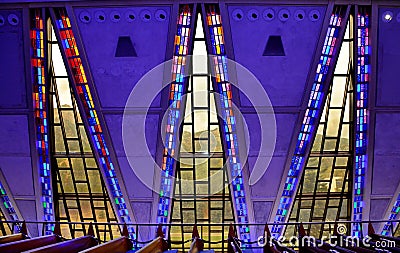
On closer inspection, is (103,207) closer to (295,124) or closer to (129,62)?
(129,62)

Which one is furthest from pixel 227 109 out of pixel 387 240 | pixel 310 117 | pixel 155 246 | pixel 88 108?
pixel 387 240

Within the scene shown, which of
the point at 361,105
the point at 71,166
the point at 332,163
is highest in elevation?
the point at 361,105

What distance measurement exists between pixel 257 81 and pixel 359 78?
1866mm

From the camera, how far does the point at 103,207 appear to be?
7.93 meters

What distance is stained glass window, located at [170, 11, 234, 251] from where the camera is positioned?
6.91m

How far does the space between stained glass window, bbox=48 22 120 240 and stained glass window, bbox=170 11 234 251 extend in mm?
1614

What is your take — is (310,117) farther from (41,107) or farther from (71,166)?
(41,107)

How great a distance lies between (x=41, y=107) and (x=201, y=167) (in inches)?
130

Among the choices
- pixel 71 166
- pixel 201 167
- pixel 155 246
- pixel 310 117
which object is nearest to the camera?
pixel 155 246

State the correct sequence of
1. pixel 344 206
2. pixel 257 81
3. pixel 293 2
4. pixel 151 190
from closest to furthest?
1. pixel 293 2
2. pixel 257 81
3. pixel 151 190
4. pixel 344 206

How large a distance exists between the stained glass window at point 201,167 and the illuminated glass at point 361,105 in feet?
8.57

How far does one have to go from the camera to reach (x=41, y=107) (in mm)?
6844

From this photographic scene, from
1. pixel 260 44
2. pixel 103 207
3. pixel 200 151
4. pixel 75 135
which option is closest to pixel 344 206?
pixel 200 151

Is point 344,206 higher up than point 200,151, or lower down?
lower down
